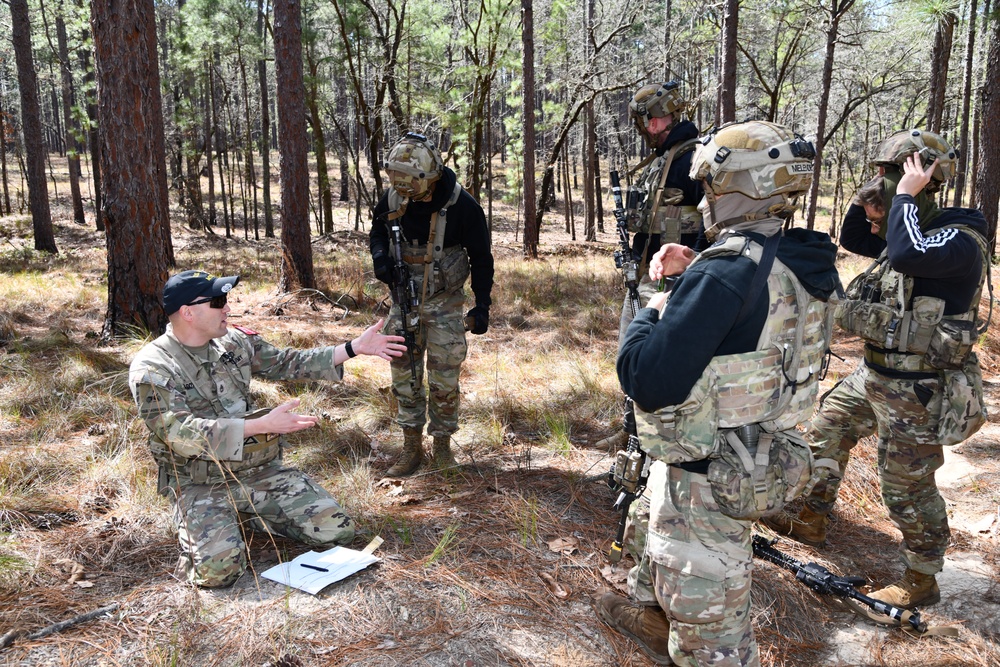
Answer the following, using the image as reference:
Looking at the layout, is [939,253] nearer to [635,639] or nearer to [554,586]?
[635,639]

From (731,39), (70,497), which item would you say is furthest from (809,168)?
(731,39)

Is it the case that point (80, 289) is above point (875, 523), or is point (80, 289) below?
above

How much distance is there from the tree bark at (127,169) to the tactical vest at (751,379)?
237 inches

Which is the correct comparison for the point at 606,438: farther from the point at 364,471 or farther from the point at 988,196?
the point at 988,196

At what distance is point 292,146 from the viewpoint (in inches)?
341

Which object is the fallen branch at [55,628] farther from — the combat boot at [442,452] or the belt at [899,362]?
the belt at [899,362]

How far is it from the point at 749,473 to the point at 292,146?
8.02 meters

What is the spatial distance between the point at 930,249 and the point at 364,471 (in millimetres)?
3222

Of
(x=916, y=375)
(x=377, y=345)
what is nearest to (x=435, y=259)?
(x=377, y=345)

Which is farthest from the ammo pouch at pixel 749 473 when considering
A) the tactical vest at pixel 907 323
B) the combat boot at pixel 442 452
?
the combat boot at pixel 442 452

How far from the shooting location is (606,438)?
4.98m

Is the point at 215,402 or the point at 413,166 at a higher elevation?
the point at 413,166

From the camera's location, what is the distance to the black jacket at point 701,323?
6.14ft

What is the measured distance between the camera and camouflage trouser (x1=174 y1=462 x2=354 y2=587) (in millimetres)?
3033
